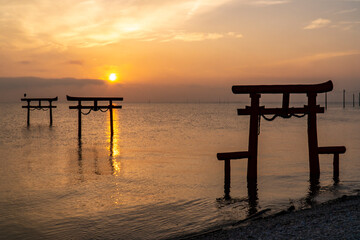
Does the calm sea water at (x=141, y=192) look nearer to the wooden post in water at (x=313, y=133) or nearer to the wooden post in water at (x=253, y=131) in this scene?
the wooden post in water at (x=313, y=133)

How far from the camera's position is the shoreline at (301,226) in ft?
21.8

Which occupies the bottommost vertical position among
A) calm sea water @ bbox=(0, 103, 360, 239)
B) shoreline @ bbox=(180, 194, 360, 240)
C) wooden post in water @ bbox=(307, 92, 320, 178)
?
calm sea water @ bbox=(0, 103, 360, 239)

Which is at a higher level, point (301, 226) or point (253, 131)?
point (253, 131)

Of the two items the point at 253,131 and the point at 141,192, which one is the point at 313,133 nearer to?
the point at 253,131

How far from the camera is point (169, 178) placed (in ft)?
49.9

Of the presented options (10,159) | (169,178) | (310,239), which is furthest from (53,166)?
(310,239)

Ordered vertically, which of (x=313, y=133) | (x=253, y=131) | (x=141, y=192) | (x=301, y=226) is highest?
(x=253, y=131)

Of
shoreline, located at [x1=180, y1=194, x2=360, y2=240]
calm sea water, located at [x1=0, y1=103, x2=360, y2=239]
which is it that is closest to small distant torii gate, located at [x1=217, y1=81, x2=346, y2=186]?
calm sea water, located at [x1=0, y1=103, x2=360, y2=239]

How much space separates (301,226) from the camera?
23.8 ft

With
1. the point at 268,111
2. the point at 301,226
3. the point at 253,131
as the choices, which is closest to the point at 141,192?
the point at 253,131

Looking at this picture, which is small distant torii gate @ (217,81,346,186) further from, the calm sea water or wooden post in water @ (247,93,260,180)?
the calm sea water

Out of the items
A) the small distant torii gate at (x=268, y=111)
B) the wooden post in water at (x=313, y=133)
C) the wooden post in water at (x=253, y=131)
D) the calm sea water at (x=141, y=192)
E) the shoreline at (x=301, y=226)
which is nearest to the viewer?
the shoreline at (x=301, y=226)

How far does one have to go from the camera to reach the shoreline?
6648 millimetres

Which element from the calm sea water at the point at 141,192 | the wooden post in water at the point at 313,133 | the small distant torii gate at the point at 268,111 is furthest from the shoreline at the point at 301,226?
the wooden post in water at the point at 313,133
